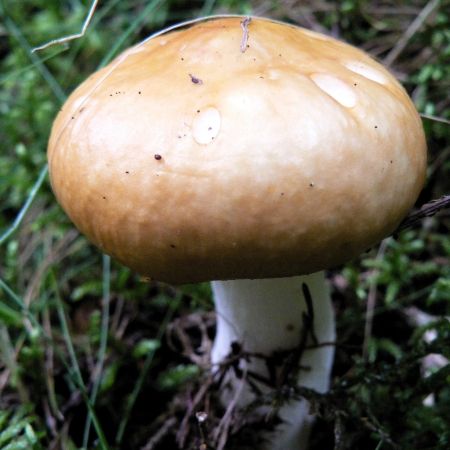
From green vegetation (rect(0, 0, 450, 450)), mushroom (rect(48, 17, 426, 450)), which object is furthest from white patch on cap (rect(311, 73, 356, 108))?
green vegetation (rect(0, 0, 450, 450))

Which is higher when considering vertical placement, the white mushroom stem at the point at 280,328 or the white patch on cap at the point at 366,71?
the white patch on cap at the point at 366,71

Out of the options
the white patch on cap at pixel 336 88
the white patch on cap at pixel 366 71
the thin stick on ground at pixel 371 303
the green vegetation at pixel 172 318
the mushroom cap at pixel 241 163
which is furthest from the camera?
the thin stick on ground at pixel 371 303

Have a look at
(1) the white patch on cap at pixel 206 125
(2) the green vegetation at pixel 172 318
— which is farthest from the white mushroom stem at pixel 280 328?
(1) the white patch on cap at pixel 206 125

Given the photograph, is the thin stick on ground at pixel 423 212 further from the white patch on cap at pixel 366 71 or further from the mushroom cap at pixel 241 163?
the white patch on cap at pixel 366 71

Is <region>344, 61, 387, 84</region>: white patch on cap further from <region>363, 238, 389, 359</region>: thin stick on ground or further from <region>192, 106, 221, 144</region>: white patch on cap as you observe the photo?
<region>363, 238, 389, 359</region>: thin stick on ground

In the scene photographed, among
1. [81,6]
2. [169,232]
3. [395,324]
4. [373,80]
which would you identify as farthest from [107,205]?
[81,6]

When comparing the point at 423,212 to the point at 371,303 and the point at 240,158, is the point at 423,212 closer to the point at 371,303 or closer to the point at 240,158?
the point at 240,158
